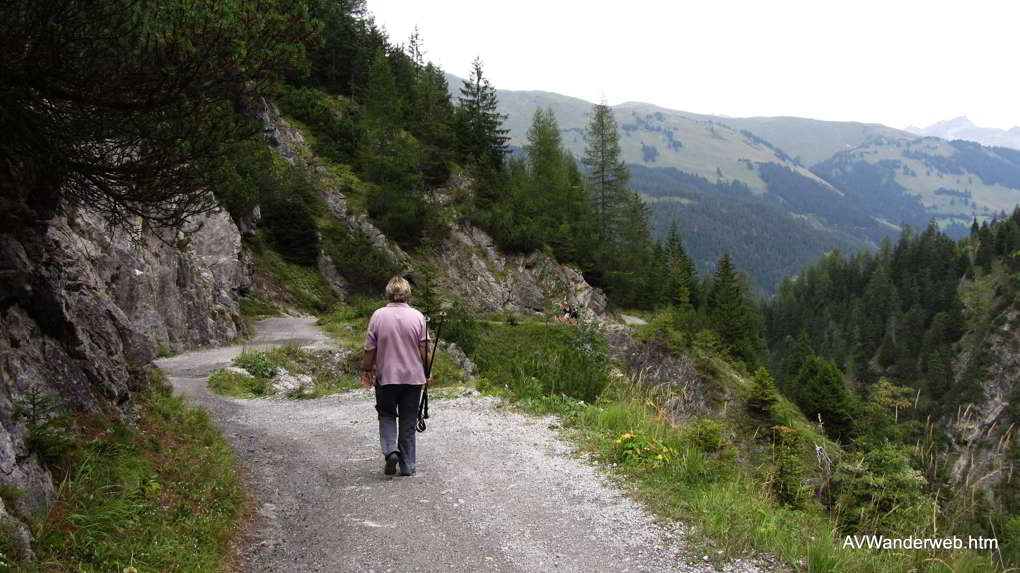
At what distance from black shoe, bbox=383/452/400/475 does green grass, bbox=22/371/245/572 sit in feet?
5.18

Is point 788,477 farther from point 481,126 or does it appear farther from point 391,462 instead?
point 481,126

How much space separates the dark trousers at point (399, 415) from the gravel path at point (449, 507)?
0.35 m

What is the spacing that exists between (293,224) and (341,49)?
2660 cm

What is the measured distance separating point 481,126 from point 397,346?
52.8m

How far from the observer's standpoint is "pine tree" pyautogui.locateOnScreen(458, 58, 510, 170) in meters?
55.6

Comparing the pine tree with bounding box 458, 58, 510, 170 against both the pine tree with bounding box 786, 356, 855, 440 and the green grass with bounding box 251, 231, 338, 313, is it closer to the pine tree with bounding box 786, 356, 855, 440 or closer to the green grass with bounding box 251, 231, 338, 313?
the green grass with bounding box 251, 231, 338, 313

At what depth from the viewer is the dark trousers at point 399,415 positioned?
277 inches

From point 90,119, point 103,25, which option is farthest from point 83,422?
point 103,25

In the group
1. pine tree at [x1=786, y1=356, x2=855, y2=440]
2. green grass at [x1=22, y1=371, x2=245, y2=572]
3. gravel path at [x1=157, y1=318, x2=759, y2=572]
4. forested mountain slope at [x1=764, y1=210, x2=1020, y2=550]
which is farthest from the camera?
forested mountain slope at [x1=764, y1=210, x2=1020, y2=550]

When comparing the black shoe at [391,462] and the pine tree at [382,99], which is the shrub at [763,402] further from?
the pine tree at [382,99]

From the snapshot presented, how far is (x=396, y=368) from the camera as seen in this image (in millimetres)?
6938

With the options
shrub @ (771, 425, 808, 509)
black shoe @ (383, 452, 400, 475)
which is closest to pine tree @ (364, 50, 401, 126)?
black shoe @ (383, 452, 400, 475)

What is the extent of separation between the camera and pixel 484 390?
1297 cm

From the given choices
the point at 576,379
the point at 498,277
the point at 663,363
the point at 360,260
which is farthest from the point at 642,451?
the point at 498,277
